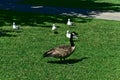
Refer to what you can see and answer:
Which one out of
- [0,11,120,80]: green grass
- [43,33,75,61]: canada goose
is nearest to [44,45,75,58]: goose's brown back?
[43,33,75,61]: canada goose

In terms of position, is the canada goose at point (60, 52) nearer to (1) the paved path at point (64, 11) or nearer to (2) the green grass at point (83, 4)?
(1) the paved path at point (64, 11)

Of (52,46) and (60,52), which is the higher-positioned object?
(60,52)

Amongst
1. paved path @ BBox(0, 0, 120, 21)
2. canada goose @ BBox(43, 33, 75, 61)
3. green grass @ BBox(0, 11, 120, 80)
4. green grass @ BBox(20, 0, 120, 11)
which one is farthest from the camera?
green grass @ BBox(20, 0, 120, 11)

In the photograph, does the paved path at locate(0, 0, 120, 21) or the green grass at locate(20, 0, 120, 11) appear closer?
the paved path at locate(0, 0, 120, 21)

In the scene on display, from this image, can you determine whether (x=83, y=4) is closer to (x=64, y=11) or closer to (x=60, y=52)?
(x=64, y=11)

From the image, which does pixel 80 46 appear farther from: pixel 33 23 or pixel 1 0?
pixel 1 0

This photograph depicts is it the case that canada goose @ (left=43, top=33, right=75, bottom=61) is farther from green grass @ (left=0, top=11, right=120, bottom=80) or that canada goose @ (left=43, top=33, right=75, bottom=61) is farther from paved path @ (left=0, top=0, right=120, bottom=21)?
paved path @ (left=0, top=0, right=120, bottom=21)

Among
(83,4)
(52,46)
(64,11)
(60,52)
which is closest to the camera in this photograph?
(60,52)

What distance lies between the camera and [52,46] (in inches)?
792

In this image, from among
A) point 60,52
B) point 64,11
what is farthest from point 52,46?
point 64,11

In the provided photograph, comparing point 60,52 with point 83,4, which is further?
point 83,4

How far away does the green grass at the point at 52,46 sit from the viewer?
1555cm

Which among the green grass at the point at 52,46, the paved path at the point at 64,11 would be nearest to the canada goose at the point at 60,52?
the green grass at the point at 52,46

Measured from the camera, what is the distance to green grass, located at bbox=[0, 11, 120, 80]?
1555 centimetres
